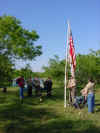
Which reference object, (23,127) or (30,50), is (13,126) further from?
(30,50)

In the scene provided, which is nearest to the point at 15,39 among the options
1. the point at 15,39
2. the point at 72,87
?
the point at 15,39

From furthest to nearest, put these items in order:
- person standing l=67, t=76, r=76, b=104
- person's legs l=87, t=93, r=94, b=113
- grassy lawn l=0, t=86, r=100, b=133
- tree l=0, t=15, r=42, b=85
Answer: tree l=0, t=15, r=42, b=85
person standing l=67, t=76, r=76, b=104
person's legs l=87, t=93, r=94, b=113
grassy lawn l=0, t=86, r=100, b=133

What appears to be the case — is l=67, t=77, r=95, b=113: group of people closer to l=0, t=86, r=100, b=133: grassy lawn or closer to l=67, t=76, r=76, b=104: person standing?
l=67, t=76, r=76, b=104: person standing

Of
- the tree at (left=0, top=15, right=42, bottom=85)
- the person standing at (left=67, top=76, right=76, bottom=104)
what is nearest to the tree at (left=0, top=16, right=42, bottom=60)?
the tree at (left=0, top=15, right=42, bottom=85)

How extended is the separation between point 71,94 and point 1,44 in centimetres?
617

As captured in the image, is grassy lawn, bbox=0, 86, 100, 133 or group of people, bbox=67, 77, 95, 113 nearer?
grassy lawn, bbox=0, 86, 100, 133

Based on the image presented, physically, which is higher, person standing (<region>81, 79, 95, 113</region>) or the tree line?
the tree line

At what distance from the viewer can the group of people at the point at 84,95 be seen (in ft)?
25.2

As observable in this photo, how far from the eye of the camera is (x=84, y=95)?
8.23 meters

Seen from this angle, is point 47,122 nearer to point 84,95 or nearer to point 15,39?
point 84,95

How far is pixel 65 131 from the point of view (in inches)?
208

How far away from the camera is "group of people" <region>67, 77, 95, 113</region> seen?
7.68 meters

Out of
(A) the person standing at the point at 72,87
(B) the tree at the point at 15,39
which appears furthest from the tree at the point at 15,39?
(A) the person standing at the point at 72,87

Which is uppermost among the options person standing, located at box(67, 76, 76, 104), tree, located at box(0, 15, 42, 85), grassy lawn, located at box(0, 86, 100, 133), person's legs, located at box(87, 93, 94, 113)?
tree, located at box(0, 15, 42, 85)
